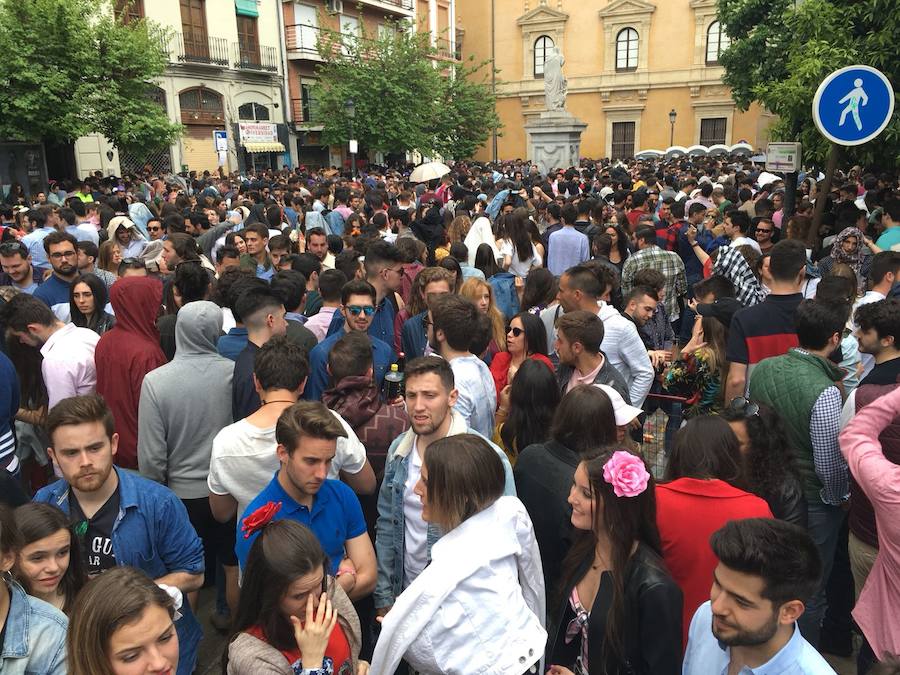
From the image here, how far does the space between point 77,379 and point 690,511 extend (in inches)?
137

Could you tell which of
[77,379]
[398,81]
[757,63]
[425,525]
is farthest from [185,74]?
[425,525]

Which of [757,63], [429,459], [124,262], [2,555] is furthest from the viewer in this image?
[757,63]

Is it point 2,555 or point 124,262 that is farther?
point 124,262

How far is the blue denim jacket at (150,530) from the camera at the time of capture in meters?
2.71

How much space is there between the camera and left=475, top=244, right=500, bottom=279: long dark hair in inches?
272

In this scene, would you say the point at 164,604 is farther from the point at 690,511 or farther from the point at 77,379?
the point at 77,379

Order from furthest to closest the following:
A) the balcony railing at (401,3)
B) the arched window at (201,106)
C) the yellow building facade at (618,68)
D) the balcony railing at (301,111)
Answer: the yellow building facade at (618,68) < the balcony railing at (401,3) < the balcony railing at (301,111) < the arched window at (201,106)

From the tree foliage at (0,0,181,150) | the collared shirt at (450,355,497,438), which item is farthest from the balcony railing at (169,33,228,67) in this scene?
the collared shirt at (450,355,497,438)

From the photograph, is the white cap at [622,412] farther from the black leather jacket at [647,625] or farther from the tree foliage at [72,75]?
the tree foliage at [72,75]

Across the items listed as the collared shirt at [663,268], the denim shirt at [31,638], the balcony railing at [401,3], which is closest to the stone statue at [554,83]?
the balcony railing at [401,3]

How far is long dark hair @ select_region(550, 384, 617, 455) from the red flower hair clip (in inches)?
47.5

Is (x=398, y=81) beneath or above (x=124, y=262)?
above

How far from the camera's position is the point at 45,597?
233 centimetres

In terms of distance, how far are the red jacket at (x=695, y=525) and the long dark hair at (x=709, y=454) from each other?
125 millimetres
